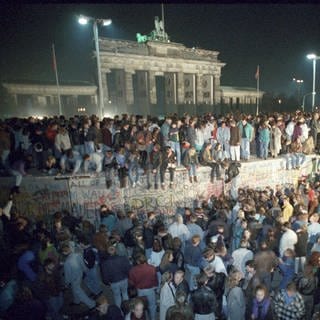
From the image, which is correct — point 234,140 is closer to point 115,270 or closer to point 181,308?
point 115,270

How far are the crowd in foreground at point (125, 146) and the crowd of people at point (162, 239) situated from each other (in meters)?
0.05

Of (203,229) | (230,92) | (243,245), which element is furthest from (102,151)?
(230,92)

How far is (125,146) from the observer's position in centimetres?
1235

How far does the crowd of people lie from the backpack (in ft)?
0.08

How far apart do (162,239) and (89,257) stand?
71.8 inches

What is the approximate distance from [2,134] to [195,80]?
4007 cm

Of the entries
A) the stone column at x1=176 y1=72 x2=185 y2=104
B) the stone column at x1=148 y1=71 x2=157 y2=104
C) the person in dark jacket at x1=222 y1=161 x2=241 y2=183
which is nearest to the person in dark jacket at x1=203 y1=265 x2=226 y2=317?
the person in dark jacket at x1=222 y1=161 x2=241 y2=183

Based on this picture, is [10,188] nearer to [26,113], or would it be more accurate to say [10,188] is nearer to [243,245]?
[243,245]

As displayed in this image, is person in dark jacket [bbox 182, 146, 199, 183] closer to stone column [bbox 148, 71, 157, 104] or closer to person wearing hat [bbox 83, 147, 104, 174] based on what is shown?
person wearing hat [bbox 83, 147, 104, 174]

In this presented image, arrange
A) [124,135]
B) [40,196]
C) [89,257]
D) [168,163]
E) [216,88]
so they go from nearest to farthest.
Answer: [89,257] → [40,196] → [168,163] → [124,135] → [216,88]

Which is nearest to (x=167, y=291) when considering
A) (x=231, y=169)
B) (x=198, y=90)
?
(x=231, y=169)

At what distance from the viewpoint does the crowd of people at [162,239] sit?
19.1ft

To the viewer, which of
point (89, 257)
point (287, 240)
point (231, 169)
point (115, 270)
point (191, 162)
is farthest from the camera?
point (231, 169)

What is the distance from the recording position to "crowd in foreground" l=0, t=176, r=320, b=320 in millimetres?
5629
